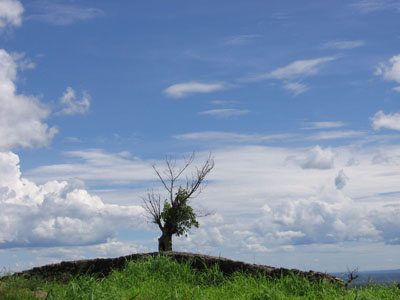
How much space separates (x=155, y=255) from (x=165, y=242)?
9803 millimetres

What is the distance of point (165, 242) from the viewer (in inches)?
946

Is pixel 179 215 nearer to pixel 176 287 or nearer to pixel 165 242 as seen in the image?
pixel 165 242

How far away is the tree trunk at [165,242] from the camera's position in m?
23.7

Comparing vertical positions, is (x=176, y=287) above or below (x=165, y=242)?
below

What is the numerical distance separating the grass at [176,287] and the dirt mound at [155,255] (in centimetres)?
27

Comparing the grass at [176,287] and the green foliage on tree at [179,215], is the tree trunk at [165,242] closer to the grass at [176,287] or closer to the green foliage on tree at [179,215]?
the green foliage on tree at [179,215]

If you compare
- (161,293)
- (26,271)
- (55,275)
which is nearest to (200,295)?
(161,293)

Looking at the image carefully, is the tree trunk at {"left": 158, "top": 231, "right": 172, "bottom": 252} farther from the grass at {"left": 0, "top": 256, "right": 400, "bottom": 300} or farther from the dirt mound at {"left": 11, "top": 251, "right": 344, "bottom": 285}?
the grass at {"left": 0, "top": 256, "right": 400, "bottom": 300}

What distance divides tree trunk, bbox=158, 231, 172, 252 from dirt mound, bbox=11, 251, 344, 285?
908 centimetres

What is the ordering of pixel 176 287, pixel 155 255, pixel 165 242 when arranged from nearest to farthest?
pixel 176 287
pixel 155 255
pixel 165 242

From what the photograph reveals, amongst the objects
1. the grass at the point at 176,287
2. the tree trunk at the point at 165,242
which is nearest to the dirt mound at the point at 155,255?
the grass at the point at 176,287

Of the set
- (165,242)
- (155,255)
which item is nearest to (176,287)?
(155,255)

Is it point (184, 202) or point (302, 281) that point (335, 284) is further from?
point (184, 202)

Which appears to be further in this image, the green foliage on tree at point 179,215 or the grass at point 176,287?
the green foliage on tree at point 179,215
